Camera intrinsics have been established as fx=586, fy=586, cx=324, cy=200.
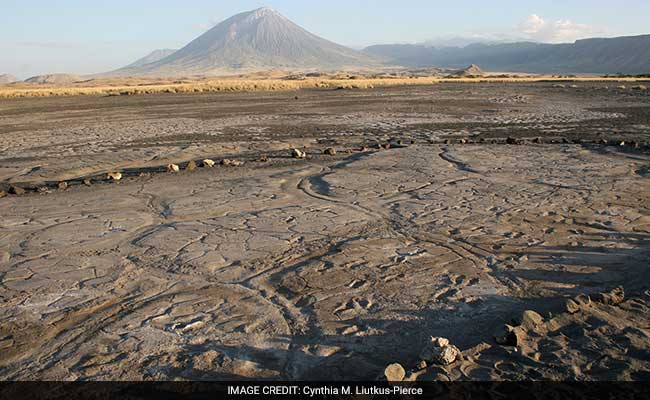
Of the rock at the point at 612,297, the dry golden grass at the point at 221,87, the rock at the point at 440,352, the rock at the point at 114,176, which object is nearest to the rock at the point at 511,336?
the rock at the point at 440,352

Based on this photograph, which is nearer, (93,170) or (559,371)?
(559,371)

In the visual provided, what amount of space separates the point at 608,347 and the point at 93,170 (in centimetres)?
977

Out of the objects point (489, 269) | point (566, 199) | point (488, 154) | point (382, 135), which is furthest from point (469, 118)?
point (489, 269)

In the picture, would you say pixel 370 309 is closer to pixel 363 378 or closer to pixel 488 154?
pixel 363 378

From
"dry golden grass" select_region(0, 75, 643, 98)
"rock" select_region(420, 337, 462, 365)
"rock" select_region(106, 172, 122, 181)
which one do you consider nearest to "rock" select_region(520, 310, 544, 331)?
"rock" select_region(420, 337, 462, 365)

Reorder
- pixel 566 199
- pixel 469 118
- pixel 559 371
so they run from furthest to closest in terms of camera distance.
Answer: pixel 469 118 → pixel 566 199 → pixel 559 371

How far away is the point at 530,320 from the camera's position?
4.08 metres

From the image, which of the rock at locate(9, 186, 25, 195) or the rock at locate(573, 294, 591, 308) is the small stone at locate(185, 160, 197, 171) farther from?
the rock at locate(573, 294, 591, 308)

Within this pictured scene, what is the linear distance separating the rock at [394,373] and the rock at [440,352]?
25 cm

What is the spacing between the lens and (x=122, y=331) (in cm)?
432

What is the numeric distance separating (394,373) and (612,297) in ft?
6.97

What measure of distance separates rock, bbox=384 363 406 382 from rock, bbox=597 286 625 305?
1960 mm

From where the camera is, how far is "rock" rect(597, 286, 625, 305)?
14.7ft
